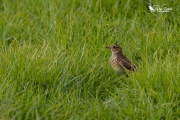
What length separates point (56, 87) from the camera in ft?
19.8

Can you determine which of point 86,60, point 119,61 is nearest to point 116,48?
point 119,61

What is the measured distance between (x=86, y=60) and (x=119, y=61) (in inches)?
17.9

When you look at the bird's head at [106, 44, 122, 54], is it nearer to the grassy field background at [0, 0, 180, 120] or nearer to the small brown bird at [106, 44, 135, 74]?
the small brown bird at [106, 44, 135, 74]

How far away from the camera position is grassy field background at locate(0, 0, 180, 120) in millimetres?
5438

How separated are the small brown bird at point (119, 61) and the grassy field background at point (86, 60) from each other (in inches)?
3.9

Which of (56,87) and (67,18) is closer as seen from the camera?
(56,87)

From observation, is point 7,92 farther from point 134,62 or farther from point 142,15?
point 142,15

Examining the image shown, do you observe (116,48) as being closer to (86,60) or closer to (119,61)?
(119,61)

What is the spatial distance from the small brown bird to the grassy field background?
0.32 feet

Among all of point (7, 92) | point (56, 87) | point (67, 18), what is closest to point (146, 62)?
point (56, 87)

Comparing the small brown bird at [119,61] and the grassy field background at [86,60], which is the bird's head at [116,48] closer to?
the small brown bird at [119,61]

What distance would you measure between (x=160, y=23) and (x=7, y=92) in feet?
9.81

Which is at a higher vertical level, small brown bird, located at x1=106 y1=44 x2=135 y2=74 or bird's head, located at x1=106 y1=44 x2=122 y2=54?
bird's head, located at x1=106 y1=44 x2=122 y2=54

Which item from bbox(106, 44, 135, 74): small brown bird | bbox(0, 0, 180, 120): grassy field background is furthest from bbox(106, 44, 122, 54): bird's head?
bbox(0, 0, 180, 120): grassy field background
